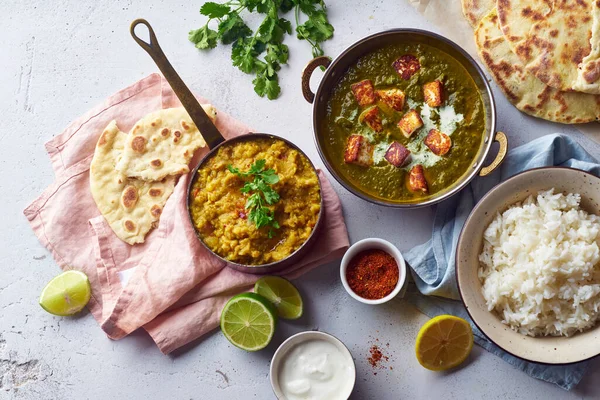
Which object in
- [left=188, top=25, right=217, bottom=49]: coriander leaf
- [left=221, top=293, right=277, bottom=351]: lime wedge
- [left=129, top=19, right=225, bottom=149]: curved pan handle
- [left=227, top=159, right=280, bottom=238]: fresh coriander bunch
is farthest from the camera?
[left=188, top=25, right=217, bottom=49]: coriander leaf

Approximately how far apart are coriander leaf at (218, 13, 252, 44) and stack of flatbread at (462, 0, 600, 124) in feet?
5.44

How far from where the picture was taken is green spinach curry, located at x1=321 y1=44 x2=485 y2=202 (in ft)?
12.9

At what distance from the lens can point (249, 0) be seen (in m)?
4.32

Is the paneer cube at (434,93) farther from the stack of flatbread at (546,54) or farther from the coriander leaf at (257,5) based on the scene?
the coriander leaf at (257,5)

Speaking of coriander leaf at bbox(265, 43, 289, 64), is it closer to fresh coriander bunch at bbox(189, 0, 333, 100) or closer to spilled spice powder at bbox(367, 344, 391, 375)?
fresh coriander bunch at bbox(189, 0, 333, 100)

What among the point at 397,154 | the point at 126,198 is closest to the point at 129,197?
the point at 126,198

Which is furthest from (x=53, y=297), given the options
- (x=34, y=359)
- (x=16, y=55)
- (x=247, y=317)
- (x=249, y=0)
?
(x=249, y=0)

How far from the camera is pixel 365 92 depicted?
4.01 meters

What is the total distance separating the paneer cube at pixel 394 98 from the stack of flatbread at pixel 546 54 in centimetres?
68

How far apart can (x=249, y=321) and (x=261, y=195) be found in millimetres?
855

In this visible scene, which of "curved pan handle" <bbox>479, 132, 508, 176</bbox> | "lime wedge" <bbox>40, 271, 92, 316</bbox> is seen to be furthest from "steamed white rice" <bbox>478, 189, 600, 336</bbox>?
"lime wedge" <bbox>40, 271, 92, 316</bbox>

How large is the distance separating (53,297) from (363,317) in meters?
2.18

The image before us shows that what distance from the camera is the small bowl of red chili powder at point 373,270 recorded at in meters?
3.96

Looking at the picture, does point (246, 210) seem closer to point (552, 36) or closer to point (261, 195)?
point (261, 195)
